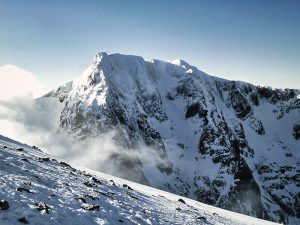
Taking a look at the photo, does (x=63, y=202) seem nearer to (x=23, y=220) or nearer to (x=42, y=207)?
(x=42, y=207)

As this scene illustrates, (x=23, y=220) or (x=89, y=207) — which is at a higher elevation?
(x=89, y=207)

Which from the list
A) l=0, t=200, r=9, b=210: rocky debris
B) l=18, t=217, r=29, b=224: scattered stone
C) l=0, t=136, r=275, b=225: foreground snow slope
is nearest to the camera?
l=18, t=217, r=29, b=224: scattered stone

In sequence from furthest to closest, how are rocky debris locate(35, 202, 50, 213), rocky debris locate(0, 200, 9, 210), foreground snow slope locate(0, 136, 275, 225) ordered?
rocky debris locate(35, 202, 50, 213) → foreground snow slope locate(0, 136, 275, 225) → rocky debris locate(0, 200, 9, 210)

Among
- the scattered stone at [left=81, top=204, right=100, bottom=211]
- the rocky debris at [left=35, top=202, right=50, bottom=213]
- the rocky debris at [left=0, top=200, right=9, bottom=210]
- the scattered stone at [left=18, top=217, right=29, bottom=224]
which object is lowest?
the scattered stone at [left=18, top=217, right=29, bottom=224]

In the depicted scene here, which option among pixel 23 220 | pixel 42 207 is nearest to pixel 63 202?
pixel 42 207

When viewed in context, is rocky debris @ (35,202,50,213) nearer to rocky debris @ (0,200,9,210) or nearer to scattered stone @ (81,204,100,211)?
rocky debris @ (0,200,9,210)

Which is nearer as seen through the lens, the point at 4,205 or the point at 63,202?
the point at 4,205

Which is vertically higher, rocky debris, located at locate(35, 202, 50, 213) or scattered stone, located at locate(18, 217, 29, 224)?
rocky debris, located at locate(35, 202, 50, 213)

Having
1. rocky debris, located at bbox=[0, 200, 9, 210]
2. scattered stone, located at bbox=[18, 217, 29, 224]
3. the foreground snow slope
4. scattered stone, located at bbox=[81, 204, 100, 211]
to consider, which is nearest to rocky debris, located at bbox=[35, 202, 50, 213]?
the foreground snow slope

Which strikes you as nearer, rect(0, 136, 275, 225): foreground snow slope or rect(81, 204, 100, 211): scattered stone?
rect(0, 136, 275, 225): foreground snow slope

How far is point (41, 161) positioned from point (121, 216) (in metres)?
10.8

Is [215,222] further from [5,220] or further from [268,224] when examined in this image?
[5,220]

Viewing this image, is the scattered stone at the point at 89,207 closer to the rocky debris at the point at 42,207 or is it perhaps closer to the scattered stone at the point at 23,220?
the rocky debris at the point at 42,207

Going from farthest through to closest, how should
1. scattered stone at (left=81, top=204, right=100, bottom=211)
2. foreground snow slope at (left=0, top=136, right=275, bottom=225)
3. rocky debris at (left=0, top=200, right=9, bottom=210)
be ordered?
scattered stone at (left=81, top=204, right=100, bottom=211) → foreground snow slope at (left=0, top=136, right=275, bottom=225) → rocky debris at (left=0, top=200, right=9, bottom=210)
